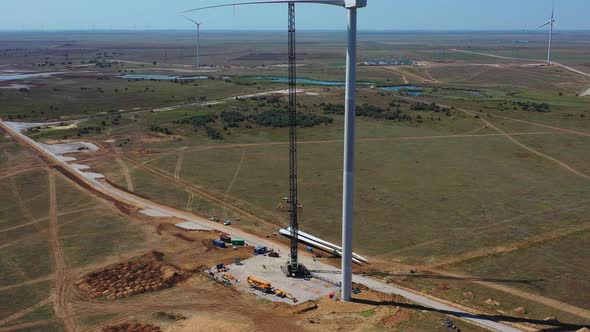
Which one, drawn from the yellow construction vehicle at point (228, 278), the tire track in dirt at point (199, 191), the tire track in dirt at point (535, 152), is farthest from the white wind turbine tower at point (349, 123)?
the tire track in dirt at point (535, 152)

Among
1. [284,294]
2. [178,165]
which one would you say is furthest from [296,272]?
[178,165]

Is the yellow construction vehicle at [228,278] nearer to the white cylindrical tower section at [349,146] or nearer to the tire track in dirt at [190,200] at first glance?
the white cylindrical tower section at [349,146]

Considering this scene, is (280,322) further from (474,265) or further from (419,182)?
(419,182)

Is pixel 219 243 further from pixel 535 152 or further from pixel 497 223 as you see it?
pixel 535 152

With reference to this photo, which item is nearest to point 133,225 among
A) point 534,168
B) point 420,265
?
point 420,265

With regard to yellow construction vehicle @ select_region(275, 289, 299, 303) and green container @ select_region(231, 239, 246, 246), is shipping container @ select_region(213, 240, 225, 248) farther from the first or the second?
yellow construction vehicle @ select_region(275, 289, 299, 303)
